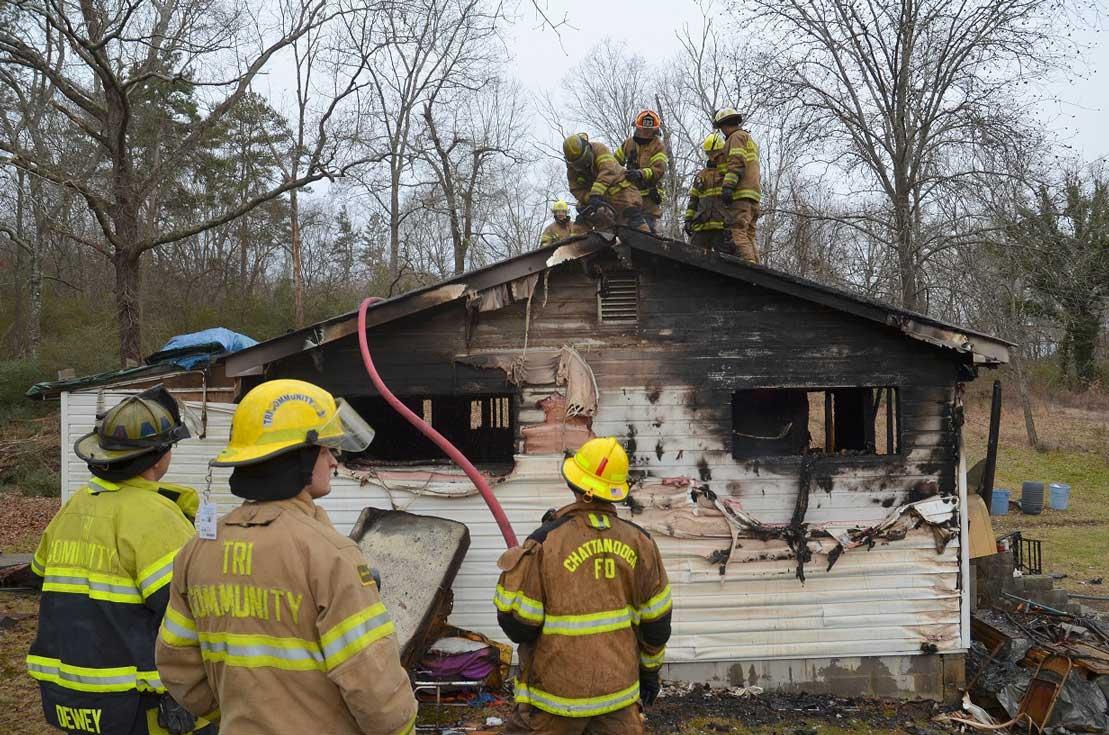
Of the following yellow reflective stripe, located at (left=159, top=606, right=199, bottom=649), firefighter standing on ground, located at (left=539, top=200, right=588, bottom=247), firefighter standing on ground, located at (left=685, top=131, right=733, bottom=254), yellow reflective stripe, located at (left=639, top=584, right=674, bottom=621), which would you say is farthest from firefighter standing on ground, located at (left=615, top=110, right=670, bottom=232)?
yellow reflective stripe, located at (left=159, top=606, right=199, bottom=649)

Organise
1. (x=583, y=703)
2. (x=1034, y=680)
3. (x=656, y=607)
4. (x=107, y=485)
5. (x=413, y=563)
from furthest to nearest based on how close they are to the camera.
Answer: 1. (x=1034, y=680)
2. (x=413, y=563)
3. (x=656, y=607)
4. (x=583, y=703)
5. (x=107, y=485)

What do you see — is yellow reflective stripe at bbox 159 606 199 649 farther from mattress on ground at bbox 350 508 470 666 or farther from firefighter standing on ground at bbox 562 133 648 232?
firefighter standing on ground at bbox 562 133 648 232

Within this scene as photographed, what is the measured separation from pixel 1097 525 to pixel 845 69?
1120 centimetres

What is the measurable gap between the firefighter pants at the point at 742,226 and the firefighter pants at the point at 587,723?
6.15 meters

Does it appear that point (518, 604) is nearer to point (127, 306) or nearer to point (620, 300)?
point (620, 300)

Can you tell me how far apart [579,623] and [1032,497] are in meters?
16.8

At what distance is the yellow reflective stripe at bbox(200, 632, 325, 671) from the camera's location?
2.26m

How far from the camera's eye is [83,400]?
8070 mm

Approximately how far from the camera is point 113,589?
3.09 m

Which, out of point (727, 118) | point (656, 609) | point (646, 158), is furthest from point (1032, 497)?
point (656, 609)

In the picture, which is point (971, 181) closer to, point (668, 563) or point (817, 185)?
point (817, 185)

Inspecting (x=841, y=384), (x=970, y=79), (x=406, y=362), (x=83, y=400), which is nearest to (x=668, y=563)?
(x=841, y=384)

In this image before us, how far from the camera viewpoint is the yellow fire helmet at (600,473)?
3812 millimetres

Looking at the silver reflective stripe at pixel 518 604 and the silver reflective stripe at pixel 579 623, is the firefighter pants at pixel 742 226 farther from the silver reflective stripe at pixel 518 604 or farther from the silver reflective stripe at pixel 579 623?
the silver reflective stripe at pixel 518 604
